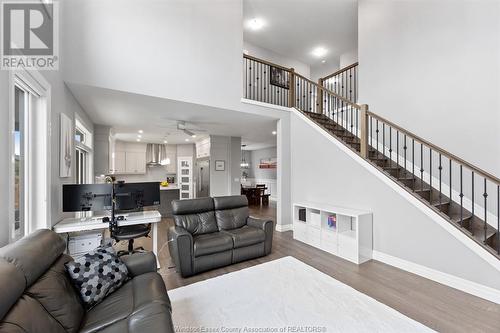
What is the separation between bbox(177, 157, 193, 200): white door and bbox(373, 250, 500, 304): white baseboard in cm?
697

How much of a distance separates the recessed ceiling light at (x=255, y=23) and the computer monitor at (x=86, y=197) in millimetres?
5330

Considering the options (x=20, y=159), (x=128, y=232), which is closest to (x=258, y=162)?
(x=128, y=232)

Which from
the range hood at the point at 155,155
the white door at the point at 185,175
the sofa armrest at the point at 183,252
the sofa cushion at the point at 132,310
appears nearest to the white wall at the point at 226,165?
the white door at the point at 185,175

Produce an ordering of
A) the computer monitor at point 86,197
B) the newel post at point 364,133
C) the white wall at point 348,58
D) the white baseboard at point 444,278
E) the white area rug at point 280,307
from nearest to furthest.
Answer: the white area rug at point 280,307 < the white baseboard at point 444,278 < the computer monitor at point 86,197 < the newel post at point 364,133 < the white wall at point 348,58

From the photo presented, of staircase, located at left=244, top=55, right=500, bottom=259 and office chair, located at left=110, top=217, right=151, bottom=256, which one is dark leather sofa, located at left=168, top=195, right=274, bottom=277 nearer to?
office chair, located at left=110, top=217, right=151, bottom=256

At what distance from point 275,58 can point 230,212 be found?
5820 millimetres

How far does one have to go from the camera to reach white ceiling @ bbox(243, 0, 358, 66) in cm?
535

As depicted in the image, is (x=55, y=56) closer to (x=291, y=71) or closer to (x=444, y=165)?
(x=291, y=71)

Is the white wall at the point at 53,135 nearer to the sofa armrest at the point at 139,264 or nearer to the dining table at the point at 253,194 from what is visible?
the sofa armrest at the point at 139,264

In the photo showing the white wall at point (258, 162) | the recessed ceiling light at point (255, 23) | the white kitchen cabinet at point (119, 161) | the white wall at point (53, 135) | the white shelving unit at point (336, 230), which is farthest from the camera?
the white wall at point (258, 162)

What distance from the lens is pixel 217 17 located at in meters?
4.41

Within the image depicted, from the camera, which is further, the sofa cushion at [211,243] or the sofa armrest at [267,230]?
the sofa armrest at [267,230]

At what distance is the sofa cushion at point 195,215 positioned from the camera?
11.7ft

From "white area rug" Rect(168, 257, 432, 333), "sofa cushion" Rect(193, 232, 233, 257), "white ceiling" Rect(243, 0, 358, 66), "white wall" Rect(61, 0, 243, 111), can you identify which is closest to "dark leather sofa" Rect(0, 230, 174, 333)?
"white area rug" Rect(168, 257, 432, 333)
